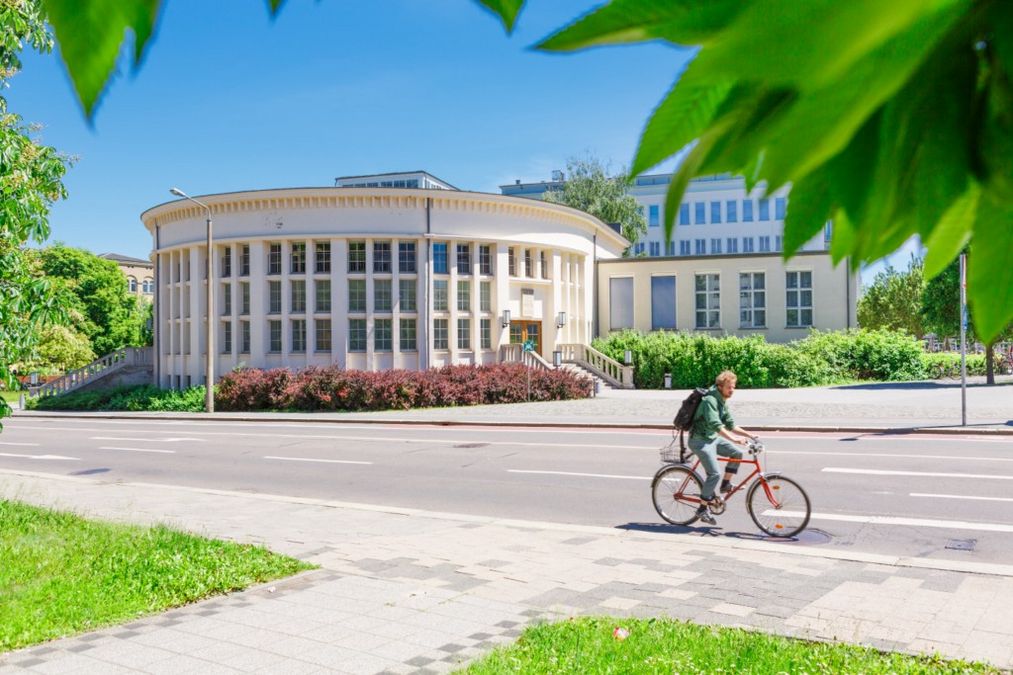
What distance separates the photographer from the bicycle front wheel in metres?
9.11

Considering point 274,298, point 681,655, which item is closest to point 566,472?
point 681,655

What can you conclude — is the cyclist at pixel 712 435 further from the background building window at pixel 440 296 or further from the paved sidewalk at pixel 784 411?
the background building window at pixel 440 296

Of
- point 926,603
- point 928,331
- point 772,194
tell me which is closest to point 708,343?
point 928,331

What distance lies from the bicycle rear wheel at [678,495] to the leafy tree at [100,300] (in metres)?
65.4

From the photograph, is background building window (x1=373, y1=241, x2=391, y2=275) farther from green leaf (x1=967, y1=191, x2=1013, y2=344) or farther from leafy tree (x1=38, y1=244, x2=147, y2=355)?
leafy tree (x1=38, y1=244, x2=147, y2=355)

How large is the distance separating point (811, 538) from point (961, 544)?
142 cm

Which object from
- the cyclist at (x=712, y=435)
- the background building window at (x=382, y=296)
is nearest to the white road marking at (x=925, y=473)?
the cyclist at (x=712, y=435)

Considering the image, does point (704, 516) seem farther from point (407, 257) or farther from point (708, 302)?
point (708, 302)

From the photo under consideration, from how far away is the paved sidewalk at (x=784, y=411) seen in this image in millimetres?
20766

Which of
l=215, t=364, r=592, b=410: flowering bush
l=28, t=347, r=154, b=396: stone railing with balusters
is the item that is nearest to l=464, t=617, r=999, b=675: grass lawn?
l=215, t=364, r=592, b=410: flowering bush

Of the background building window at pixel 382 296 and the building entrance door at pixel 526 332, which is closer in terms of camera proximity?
the background building window at pixel 382 296

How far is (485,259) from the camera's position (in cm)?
3734

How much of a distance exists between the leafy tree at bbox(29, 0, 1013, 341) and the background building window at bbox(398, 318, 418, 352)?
1379 inches

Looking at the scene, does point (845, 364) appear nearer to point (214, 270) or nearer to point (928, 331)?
point (928, 331)
